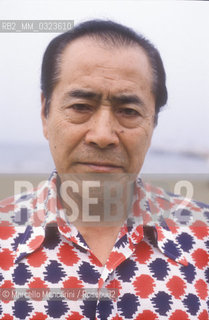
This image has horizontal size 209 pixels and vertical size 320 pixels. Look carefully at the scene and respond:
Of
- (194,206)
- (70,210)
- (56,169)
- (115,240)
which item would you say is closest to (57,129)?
(56,169)

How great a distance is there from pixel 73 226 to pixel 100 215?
136mm

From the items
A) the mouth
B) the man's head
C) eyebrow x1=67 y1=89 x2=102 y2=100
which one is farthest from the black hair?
the mouth

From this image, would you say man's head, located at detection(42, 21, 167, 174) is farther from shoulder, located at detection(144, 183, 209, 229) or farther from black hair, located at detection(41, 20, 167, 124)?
shoulder, located at detection(144, 183, 209, 229)

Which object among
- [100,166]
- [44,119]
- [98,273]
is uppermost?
[44,119]

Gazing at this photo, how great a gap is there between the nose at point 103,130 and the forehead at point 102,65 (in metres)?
0.09

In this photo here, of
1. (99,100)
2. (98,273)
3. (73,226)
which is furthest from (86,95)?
(98,273)

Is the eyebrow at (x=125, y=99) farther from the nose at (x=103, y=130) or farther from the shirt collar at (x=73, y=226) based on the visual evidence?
the shirt collar at (x=73, y=226)

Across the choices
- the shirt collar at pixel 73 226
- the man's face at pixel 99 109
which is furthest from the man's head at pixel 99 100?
the shirt collar at pixel 73 226

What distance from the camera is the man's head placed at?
38.9 inches

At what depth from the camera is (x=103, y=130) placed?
3.17ft

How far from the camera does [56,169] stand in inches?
43.6

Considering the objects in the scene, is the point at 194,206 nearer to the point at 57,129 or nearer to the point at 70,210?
the point at 70,210

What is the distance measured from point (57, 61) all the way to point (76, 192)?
44 cm

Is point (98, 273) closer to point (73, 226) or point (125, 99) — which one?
point (73, 226)
